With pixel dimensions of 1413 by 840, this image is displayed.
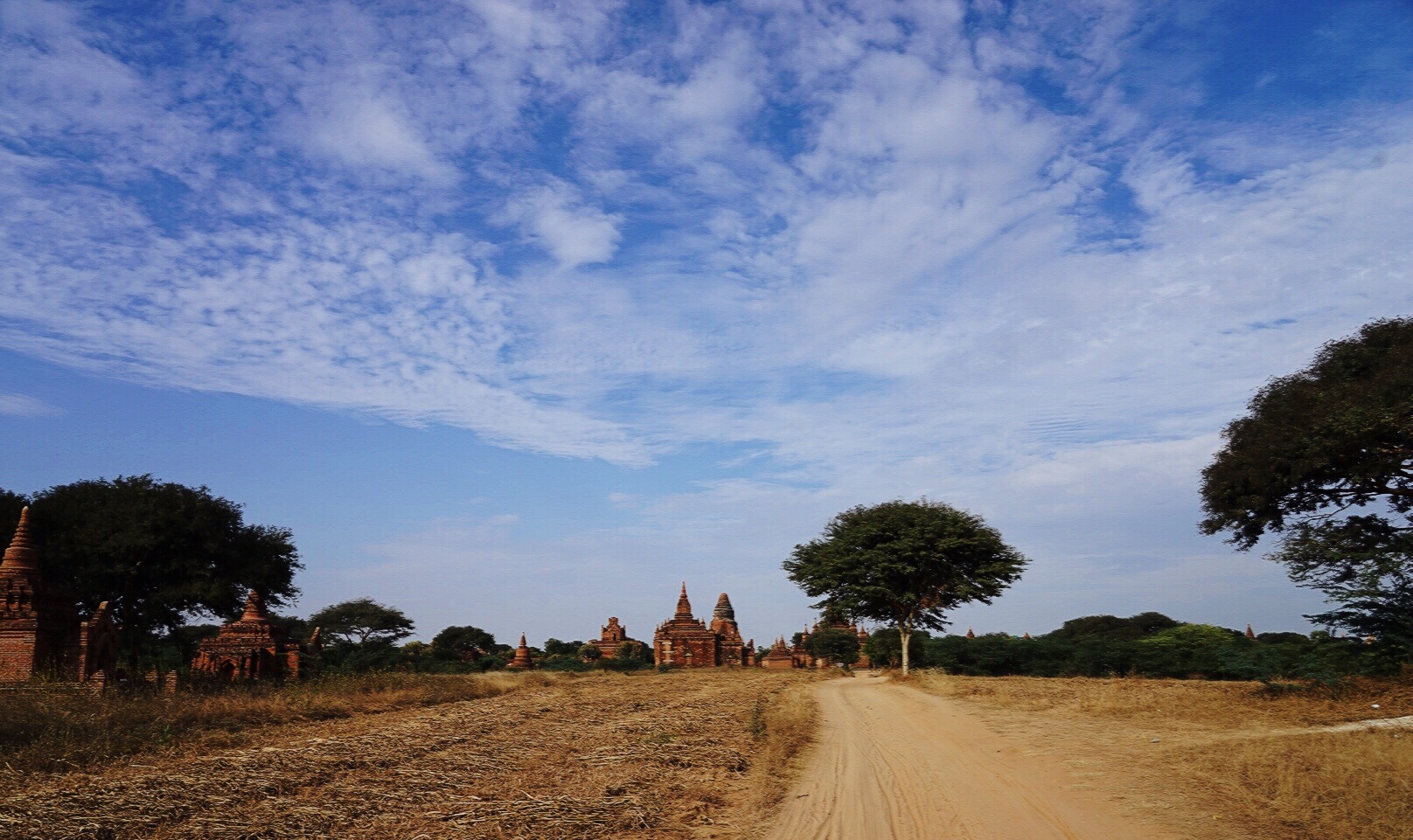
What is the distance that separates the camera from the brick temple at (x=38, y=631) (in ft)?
63.1

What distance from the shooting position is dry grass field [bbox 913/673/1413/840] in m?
8.27

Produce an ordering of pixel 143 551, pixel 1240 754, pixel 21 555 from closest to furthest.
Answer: pixel 1240 754
pixel 21 555
pixel 143 551

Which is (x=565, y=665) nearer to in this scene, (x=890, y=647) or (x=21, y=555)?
(x=890, y=647)

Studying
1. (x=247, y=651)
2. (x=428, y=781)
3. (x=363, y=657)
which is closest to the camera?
(x=428, y=781)

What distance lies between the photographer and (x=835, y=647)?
6050cm

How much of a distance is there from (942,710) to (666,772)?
9279 mm

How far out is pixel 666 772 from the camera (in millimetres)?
11320

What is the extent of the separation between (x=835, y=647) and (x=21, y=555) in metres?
49.7

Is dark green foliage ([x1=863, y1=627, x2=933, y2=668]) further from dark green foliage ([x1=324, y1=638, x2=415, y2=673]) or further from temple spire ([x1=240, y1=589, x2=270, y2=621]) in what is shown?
temple spire ([x1=240, y1=589, x2=270, y2=621])

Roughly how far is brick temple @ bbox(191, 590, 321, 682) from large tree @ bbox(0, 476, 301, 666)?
6.74m

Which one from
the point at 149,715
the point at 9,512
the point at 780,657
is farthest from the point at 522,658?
the point at 149,715

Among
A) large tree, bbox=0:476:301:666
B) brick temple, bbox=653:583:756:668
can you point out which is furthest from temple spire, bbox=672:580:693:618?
large tree, bbox=0:476:301:666

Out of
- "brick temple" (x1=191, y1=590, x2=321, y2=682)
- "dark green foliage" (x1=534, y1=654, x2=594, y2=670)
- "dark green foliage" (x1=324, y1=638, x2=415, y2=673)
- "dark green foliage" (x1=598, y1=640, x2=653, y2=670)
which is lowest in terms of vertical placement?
"dark green foliage" (x1=534, y1=654, x2=594, y2=670)

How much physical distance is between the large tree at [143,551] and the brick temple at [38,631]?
9.36m
